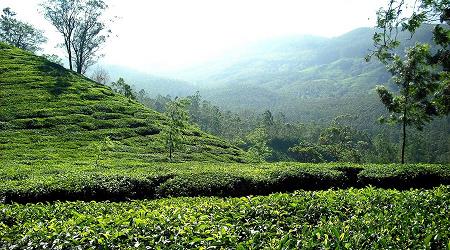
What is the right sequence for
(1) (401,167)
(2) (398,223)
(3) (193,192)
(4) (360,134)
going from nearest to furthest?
1. (2) (398,223)
2. (3) (193,192)
3. (1) (401,167)
4. (4) (360,134)

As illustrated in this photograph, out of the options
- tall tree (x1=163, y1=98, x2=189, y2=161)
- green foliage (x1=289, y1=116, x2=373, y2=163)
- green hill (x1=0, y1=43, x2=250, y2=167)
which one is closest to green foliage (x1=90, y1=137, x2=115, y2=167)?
green hill (x1=0, y1=43, x2=250, y2=167)

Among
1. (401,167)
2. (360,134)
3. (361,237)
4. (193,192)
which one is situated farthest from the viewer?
(360,134)

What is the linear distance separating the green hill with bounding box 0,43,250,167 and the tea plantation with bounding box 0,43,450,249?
0.17 m

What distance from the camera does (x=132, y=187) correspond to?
60.6 ft

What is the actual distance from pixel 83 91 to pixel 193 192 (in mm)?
40847

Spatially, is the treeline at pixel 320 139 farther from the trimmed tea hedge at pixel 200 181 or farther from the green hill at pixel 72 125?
the trimmed tea hedge at pixel 200 181

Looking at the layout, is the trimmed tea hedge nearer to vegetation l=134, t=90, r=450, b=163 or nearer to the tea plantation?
the tea plantation

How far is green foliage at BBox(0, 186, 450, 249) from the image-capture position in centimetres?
598

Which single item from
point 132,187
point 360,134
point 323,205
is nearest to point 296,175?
point 132,187

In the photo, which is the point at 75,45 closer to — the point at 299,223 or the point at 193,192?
the point at 193,192

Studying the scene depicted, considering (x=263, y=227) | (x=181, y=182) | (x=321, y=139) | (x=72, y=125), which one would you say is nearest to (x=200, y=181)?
(x=181, y=182)

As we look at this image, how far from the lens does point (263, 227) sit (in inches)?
282

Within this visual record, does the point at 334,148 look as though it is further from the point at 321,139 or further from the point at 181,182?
the point at 181,182

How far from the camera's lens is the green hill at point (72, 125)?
35.9m
